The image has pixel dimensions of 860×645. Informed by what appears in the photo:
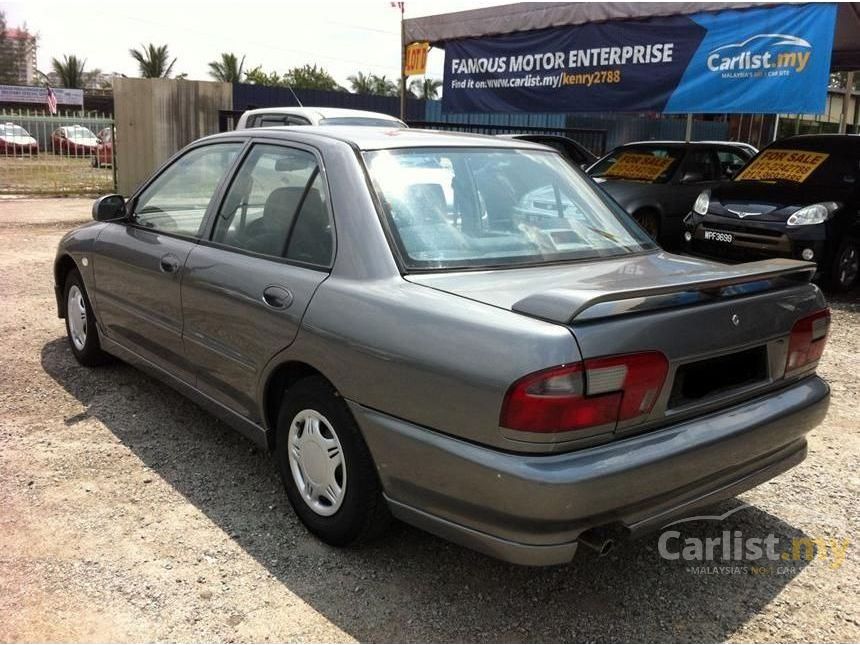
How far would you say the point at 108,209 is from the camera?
4484 millimetres

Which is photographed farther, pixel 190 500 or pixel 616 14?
pixel 616 14

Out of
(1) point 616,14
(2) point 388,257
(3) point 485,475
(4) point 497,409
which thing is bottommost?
(3) point 485,475

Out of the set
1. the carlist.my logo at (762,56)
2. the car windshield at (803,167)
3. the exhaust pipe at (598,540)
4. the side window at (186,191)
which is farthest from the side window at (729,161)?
the exhaust pipe at (598,540)

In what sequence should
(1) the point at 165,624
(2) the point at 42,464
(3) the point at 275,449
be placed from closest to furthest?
1. (1) the point at 165,624
2. (3) the point at 275,449
3. (2) the point at 42,464

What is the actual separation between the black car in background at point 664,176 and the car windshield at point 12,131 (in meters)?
13.2

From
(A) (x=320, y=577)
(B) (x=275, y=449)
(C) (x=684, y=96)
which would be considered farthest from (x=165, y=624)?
(C) (x=684, y=96)

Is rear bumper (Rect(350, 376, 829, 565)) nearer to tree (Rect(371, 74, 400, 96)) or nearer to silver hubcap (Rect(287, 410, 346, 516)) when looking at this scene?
silver hubcap (Rect(287, 410, 346, 516))

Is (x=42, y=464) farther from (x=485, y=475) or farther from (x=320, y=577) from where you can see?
(x=485, y=475)

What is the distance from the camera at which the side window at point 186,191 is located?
3895 mm

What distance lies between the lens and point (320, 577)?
2900 mm

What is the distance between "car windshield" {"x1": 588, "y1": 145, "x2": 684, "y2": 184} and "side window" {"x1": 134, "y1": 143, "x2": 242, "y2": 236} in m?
7.66

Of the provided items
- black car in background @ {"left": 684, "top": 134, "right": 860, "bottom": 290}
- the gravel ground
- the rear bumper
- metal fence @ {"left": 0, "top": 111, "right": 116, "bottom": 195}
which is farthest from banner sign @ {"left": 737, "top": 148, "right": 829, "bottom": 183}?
metal fence @ {"left": 0, "top": 111, "right": 116, "bottom": 195}

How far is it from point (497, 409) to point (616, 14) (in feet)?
29.6

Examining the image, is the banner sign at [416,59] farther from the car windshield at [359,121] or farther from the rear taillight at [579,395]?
the rear taillight at [579,395]
